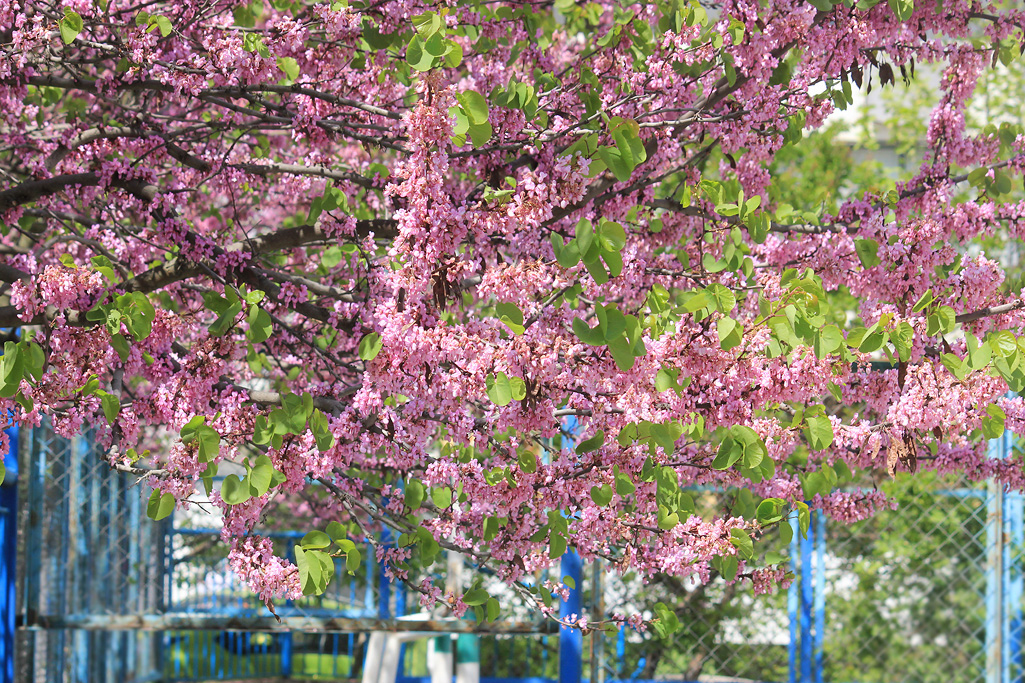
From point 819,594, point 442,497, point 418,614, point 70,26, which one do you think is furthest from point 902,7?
point 418,614

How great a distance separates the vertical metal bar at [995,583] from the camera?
423 centimetres

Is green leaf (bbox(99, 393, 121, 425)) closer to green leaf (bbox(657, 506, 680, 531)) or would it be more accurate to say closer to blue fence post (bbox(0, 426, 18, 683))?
green leaf (bbox(657, 506, 680, 531))

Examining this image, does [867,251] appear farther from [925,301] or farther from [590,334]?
[590,334]

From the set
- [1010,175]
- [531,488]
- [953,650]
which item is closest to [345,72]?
[531,488]

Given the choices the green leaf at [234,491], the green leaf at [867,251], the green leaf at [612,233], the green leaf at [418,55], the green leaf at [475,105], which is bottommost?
the green leaf at [234,491]

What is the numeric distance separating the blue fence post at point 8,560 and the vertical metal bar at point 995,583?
459 centimetres

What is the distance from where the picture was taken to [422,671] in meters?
6.36

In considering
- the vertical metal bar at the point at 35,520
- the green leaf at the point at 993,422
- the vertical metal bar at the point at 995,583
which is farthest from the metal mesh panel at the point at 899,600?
the vertical metal bar at the point at 35,520

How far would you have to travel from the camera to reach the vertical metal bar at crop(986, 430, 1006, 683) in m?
4.23

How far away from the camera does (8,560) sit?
4.30m

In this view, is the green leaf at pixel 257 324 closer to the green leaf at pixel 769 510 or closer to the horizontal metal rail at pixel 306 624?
the green leaf at pixel 769 510

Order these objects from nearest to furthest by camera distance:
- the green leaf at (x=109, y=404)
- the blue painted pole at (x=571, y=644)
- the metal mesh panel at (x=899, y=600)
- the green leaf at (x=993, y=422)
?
the green leaf at (x=109, y=404) → the green leaf at (x=993, y=422) → the blue painted pole at (x=571, y=644) → the metal mesh panel at (x=899, y=600)

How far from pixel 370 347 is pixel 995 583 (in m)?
3.45

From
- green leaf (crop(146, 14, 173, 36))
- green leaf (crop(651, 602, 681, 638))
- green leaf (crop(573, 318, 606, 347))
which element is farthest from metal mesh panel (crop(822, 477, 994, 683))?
green leaf (crop(146, 14, 173, 36))
